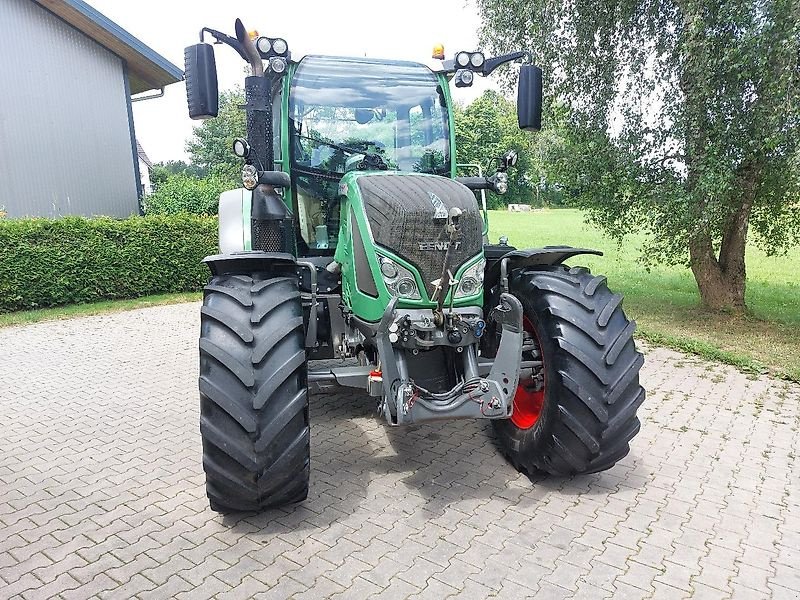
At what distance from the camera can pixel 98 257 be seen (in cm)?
1024

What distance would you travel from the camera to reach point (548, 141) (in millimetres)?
9562

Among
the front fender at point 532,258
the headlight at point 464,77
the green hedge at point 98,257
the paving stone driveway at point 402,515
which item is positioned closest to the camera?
the paving stone driveway at point 402,515

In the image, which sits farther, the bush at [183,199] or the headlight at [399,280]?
the bush at [183,199]

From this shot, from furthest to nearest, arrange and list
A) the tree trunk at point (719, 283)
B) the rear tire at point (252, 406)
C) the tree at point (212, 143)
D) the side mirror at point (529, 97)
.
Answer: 1. the tree at point (212, 143)
2. the tree trunk at point (719, 283)
3. the side mirror at point (529, 97)
4. the rear tire at point (252, 406)

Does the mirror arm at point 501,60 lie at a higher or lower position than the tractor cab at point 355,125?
higher

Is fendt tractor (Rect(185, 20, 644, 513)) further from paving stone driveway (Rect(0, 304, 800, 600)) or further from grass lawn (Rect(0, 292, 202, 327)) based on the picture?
grass lawn (Rect(0, 292, 202, 327))

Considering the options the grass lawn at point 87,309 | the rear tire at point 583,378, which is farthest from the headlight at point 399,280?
the grass lawn at point 87,309

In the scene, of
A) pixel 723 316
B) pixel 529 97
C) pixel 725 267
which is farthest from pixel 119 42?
pixel 723 316

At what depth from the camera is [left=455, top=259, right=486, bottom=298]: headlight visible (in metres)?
3.47

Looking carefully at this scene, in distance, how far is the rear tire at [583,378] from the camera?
11.1 ft

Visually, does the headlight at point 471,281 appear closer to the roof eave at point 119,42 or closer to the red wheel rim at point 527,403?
the red wheel rim at point 527,403

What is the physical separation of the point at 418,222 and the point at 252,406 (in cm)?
127

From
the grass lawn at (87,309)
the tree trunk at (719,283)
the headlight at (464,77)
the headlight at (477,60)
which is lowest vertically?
the grass lawn at (87,309)

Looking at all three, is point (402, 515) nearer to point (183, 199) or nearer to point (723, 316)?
point (723, 316)
